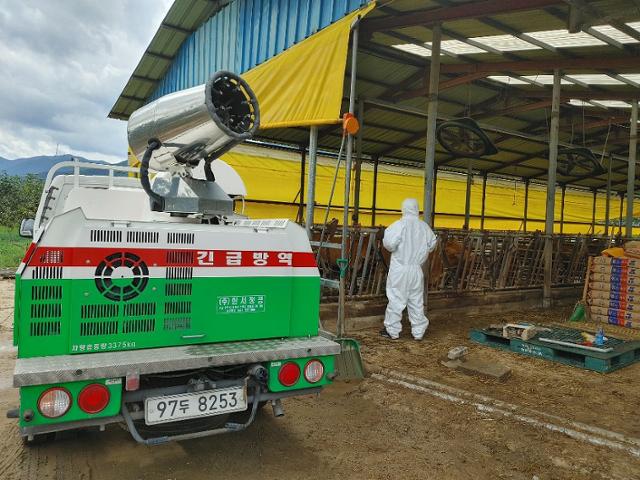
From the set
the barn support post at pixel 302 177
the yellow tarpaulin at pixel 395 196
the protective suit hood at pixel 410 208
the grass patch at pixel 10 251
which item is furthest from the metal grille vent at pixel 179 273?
the barn support post at pixel 302 177

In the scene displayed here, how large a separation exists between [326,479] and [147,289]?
161 centimetres

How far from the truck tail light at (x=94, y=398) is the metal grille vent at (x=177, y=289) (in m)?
0.62

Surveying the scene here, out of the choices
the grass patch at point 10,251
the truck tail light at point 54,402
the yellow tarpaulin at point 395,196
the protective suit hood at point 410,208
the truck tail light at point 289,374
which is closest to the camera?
the truck tail light at point 54,402

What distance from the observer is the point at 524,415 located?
4234 millimetres

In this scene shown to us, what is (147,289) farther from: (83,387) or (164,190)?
(164,190)

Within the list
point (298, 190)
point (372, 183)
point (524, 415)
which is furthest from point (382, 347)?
point (372, 183)

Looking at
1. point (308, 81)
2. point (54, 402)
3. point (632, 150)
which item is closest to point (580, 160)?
point (632, 150)

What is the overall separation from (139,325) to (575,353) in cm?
511

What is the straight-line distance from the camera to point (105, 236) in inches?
103

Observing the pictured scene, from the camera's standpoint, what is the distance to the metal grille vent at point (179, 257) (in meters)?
2.84

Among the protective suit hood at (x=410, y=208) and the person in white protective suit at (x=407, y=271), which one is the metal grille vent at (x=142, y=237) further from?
the protective suit hood at (x=410, y=208)

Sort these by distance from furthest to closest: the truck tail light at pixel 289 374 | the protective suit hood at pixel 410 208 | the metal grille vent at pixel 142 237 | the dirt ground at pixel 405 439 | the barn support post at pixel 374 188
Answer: the barn support post at pixel 374 188
the protective suit hood at pixel 410 208
the dirt ground at pixel 405 439
the truck tail light at pixel 289 374
the metal grille vent at pixel 142 237

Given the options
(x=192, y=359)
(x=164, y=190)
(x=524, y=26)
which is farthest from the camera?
(x=524, y=26)

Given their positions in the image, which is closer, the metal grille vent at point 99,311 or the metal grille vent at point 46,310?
the metal grille vent at point 46,310
